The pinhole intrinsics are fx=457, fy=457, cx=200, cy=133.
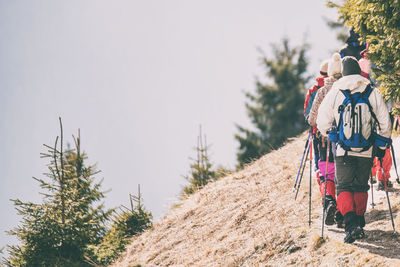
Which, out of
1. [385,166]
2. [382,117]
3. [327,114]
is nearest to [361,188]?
[382,117]

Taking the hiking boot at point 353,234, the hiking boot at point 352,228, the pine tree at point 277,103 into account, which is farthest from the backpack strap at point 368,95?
the pine tree at point 277,103

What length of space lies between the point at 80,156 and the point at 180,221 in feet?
14.2

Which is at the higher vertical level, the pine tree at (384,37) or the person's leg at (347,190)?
the pine tree at (384,37)

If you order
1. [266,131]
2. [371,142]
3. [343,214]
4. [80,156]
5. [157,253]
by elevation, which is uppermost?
[266,131]

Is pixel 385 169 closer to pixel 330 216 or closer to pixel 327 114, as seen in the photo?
pixel 330 216

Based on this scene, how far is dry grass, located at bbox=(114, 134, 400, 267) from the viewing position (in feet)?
20.0

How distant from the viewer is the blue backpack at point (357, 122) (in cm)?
595

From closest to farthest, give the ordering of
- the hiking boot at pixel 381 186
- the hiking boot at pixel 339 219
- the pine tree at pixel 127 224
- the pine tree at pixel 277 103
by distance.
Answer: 1. the hiking boot at pixel 339 219
2. the hiking boot at pixel 381 186
3. the pine tree at pixel 127 224
4. the pine tree at pixel 277 103

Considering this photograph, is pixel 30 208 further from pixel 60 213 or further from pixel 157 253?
pixel 157 253

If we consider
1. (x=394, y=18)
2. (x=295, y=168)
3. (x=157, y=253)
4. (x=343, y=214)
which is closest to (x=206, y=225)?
(x=157, y=253)

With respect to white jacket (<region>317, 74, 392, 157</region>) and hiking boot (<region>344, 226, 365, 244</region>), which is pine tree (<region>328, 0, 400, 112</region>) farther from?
hiking boot (<region>344, 226, 365, 244</region>)

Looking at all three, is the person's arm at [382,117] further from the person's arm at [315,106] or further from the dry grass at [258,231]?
the dry grass at [258,231]

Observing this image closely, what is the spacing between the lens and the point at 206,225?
31.4ft

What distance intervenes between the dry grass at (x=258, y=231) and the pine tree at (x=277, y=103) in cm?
1714
